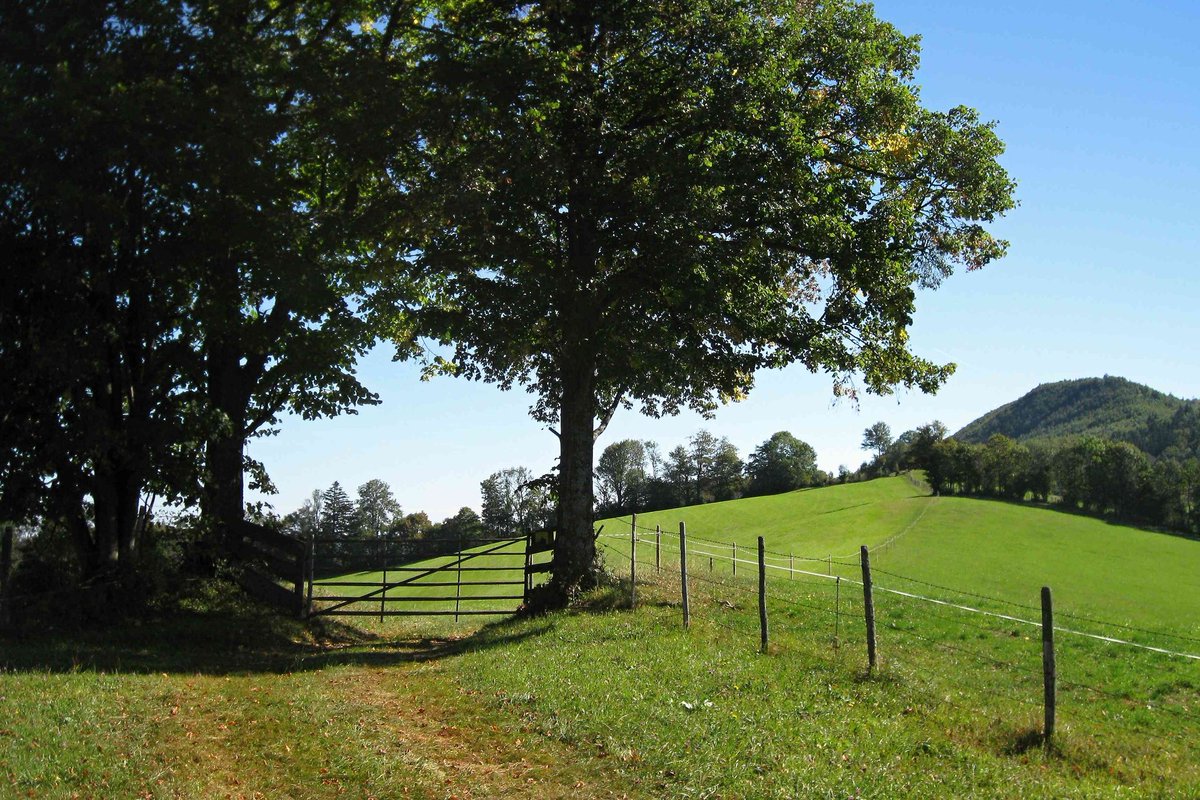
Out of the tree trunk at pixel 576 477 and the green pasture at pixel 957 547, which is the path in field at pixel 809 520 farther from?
the tree trunk at pixel 576 477

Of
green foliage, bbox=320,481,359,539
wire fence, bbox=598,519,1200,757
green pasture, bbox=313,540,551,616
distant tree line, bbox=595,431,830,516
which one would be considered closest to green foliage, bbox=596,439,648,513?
distant tree line, bbox=595,431,830,516

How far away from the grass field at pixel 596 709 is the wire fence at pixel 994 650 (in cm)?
10

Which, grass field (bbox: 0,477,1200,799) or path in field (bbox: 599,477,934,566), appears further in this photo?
path in field (bbox: 599,477,934,566)

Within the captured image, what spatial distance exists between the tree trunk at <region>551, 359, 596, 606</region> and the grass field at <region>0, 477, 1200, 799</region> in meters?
1.36

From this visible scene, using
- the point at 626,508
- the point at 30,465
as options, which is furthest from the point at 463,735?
the point at 626,508

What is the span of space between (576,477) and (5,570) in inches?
456

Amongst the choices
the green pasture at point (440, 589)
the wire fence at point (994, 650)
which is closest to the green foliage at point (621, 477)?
the green pasture at point (440, 589)

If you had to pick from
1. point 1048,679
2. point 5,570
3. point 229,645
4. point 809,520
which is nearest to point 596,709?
point 1048,679

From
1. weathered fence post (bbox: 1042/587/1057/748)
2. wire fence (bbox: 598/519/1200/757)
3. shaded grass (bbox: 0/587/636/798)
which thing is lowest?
wire fence (bbox: 598/519/1200/757)

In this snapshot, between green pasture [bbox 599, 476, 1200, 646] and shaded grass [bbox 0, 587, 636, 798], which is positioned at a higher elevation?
shaded grass [bbox 0, 587, 636, 798]

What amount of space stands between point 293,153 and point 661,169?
25.7 feet

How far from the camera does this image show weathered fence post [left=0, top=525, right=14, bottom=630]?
16.0 m

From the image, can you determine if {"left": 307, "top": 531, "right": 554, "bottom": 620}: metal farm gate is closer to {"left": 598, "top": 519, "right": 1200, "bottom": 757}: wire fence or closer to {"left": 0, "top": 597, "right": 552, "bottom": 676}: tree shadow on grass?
{"left": 0, "top": 597, "right": 552, "bottom": 676}: tree shadow on grass

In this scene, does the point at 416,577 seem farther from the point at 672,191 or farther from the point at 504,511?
the point at 504,511
